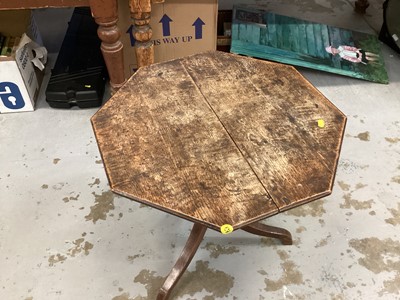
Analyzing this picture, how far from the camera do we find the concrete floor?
1.66 m

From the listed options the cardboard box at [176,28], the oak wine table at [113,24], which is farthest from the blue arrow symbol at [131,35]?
the oak wine table at [113,24]

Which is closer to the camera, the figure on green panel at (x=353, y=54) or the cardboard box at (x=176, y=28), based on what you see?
the cardboard box at (x=176, y=28)

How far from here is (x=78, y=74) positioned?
244 centimetres

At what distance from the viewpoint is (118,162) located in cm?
123

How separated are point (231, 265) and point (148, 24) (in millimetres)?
1260

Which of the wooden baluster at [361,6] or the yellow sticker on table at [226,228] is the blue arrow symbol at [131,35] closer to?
the yellow sticker on table at [226,228]

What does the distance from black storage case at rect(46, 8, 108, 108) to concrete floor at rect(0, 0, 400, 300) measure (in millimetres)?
224

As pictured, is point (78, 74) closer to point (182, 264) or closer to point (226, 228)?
point (182, 264)

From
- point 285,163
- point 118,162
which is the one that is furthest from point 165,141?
point 285,163

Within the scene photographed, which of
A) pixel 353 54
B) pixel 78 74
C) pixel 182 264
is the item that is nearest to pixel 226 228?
pixel 182 264

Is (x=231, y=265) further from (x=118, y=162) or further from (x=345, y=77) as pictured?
(x=345, y=77)

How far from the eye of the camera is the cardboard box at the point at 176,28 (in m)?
2.25

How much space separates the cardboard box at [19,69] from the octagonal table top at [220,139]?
1.00 m

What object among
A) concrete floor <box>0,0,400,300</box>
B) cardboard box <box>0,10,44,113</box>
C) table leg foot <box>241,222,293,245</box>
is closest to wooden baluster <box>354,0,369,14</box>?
concrete floor <box>0,0,400,300</box>
